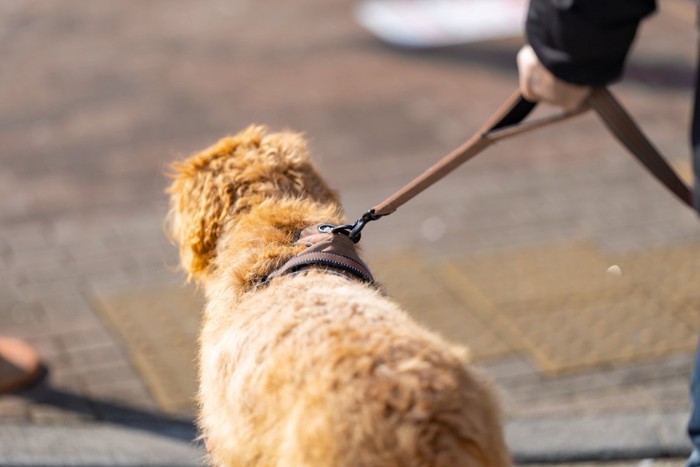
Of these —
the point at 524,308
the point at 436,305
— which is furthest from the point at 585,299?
the point at 436,305

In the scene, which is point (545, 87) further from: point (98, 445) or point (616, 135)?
point (98, 445)

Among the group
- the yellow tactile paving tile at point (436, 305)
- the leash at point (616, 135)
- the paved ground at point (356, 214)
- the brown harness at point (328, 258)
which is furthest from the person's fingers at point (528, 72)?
the yellow tactile paving tile at point (436, 305)

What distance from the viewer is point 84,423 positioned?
4.50 meters

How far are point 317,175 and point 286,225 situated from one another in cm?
42

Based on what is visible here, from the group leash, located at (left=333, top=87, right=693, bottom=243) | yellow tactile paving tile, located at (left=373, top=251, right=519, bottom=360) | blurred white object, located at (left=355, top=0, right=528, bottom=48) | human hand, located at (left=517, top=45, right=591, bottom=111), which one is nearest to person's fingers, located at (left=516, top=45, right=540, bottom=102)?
human hand, located at (left=517, top=45, right=591, bottom=111)

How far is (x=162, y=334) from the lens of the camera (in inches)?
206

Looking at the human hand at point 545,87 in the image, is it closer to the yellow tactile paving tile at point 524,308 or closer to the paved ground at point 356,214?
the paved ground at point 356,214

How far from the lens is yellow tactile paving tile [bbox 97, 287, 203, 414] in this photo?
15.5ft

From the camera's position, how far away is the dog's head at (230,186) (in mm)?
3166

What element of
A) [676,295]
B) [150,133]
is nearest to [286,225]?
[676,295]

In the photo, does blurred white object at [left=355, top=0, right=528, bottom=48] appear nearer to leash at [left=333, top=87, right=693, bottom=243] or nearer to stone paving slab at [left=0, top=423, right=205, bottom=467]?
stone paving slab at [left=0, top=423, right=205, bottom=467]

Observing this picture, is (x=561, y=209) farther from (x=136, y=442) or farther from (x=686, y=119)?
(x=136, y=442)

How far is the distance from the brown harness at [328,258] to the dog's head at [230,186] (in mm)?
333

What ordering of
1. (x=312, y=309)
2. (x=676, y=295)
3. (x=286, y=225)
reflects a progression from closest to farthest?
(x=312, y=309)
(x=286, y=225)
(x=676, y=295)
